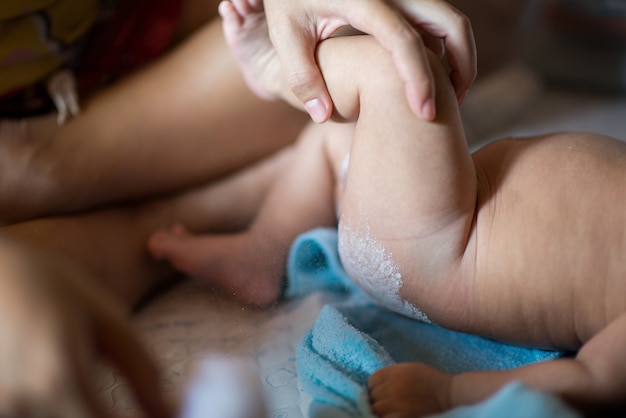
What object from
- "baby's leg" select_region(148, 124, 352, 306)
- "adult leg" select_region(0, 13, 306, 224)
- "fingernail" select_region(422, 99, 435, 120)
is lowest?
"baby's leg" select_region(148, 124, 352, 306)

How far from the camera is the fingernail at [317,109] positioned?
503mm

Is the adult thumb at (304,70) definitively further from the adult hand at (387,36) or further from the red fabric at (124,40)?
the red fabric at (124,40)

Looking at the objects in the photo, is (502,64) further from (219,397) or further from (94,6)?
(219,397)

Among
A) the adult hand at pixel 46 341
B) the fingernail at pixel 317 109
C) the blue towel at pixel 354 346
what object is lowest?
the blue towel at pixel 354 346

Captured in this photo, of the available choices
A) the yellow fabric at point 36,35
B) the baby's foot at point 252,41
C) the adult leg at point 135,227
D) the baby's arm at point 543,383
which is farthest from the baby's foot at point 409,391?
the yellow fabric at point 36,35

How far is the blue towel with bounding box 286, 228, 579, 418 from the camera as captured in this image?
42cm

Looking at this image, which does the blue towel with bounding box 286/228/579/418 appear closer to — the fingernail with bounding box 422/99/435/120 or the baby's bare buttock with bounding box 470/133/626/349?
the baby's bare buttock with bounding box 470/133/626/349

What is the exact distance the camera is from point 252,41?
0.61m

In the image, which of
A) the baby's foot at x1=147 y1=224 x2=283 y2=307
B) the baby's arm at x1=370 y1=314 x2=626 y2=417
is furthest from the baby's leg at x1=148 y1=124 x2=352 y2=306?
the baby's arm at x1=370 y1=314 x2=626 y2=417

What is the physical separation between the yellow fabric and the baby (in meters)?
0.26

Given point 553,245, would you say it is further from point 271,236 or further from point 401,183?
point 271,236

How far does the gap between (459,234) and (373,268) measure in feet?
0.23

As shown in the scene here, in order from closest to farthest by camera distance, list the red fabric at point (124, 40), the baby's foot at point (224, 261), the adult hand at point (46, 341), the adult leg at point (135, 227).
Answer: the adult hand at point (46, 341), the adult leg at point (135, 227), the baby's foot at point (224, 261), the red fabric at point (124, 40)

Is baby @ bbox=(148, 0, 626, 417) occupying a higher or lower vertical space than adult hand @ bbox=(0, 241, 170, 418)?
lower
